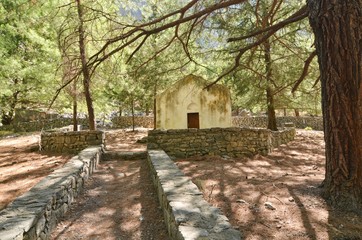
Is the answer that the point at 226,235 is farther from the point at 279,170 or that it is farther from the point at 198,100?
the point at 198,100

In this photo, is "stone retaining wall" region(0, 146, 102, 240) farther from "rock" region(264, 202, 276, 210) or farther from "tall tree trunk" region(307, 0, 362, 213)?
"tall tree trunk" region(307, 0, 362, 213)

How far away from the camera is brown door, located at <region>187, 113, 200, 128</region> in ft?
49.8

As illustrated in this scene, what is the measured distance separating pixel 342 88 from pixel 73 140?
29.4 ft

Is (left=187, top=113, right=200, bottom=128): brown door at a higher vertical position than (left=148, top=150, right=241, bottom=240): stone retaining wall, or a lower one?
A: higher

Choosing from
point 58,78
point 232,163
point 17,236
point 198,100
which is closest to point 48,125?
point 58,78

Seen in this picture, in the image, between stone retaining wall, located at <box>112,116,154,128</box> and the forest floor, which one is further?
stone retaining wall, located at <box>112,116,154,128</box>

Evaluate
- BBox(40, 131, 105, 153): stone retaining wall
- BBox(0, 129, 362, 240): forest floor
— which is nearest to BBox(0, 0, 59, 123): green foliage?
BBox(40, 131, 105, 153): stone retaining wall

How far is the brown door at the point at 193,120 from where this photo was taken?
15190 millimetres

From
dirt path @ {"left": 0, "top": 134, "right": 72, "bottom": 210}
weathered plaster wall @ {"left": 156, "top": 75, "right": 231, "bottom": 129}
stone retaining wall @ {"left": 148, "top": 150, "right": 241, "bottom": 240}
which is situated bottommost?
dirt path @ {"left": 0, "top": 134, "right": 72, "bottom": 210}

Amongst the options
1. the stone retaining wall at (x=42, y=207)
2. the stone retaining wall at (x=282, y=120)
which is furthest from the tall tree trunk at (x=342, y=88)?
the stone retaining wall at (x=282, y=120)

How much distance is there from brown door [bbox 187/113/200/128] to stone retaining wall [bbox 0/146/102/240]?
9430 millimetres

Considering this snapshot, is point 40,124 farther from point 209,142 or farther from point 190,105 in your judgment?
point 209,142

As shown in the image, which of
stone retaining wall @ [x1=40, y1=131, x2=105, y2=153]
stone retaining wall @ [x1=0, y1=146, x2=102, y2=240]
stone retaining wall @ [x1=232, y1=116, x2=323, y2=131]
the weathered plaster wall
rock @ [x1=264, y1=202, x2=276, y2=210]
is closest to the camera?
stone retaining wall @ [x1=0, y1=146, x2=102, y2=240]

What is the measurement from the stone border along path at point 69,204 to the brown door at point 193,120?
9235mm
